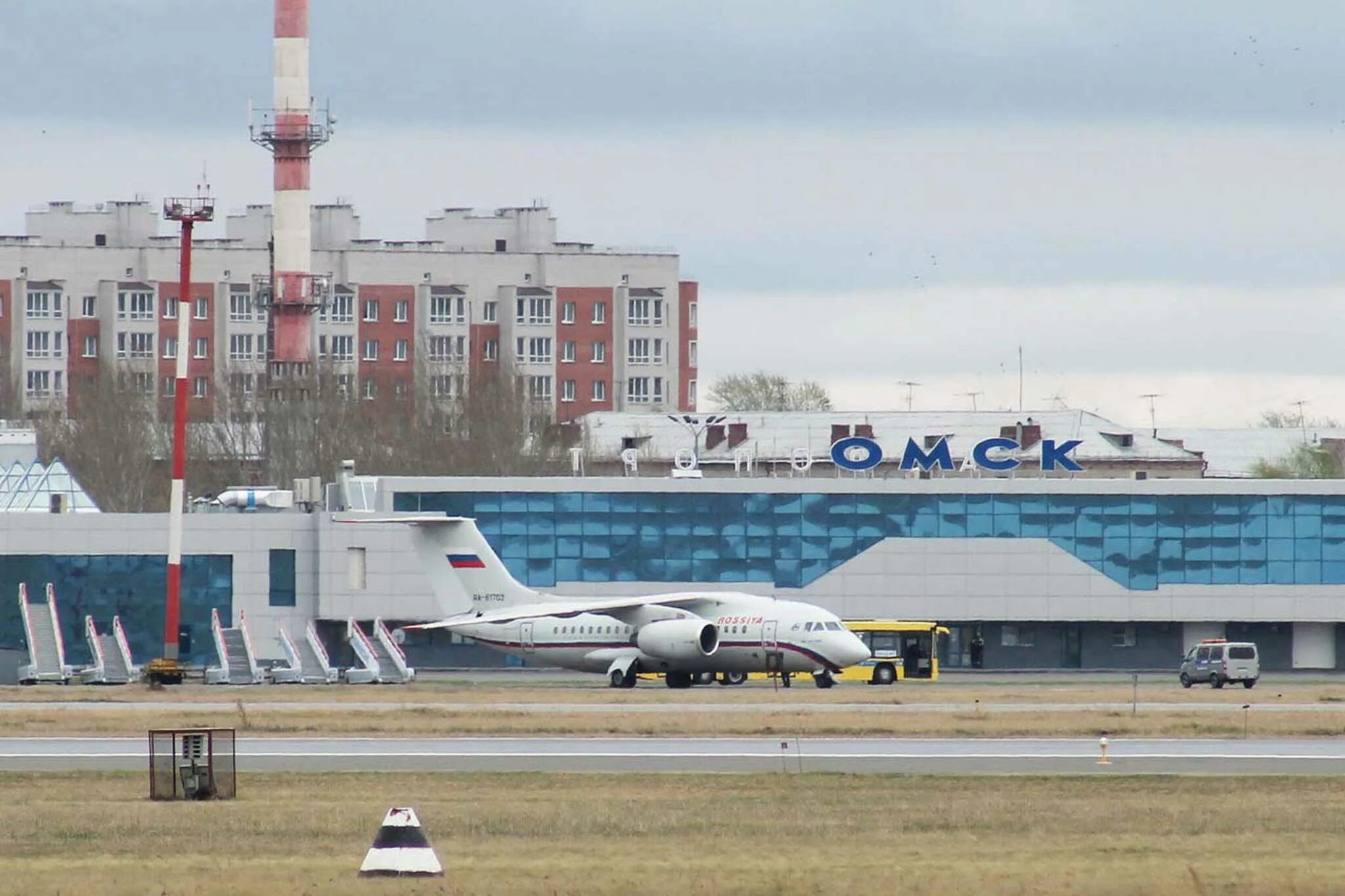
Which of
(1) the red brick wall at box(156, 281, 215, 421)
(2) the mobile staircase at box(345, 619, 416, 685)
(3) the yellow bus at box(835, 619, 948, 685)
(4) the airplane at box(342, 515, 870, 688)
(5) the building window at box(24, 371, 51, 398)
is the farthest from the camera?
(5) the building window at box(24, 371, 51, 398)

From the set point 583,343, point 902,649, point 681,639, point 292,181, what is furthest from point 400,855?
point 583,343

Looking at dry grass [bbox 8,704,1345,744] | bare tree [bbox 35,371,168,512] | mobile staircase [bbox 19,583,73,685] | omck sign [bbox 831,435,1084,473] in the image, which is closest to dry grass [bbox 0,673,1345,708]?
mobile staircase [bbox 19,583,73,685]

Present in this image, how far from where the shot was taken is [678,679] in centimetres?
7200

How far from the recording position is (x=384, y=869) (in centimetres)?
2570

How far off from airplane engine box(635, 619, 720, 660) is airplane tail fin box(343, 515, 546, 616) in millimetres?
5811

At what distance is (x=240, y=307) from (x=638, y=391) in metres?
30.4

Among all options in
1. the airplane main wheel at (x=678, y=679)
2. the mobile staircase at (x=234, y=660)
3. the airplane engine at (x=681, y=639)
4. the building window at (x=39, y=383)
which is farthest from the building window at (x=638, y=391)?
the airplane engine at (x=681, y=639)

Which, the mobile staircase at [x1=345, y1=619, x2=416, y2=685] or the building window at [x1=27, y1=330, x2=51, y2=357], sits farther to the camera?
the building window at [x1=27, y1=330, x2=51, y2=357]

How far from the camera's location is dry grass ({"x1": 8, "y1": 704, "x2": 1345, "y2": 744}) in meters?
48.7

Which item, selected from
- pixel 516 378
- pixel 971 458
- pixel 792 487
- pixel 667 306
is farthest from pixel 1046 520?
pixel 667 306

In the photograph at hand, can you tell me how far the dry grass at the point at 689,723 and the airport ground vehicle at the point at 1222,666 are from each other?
60.6ft

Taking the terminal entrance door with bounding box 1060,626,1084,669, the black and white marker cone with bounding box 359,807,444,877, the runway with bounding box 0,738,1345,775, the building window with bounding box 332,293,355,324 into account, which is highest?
the building window with bounding box 332,293,355,324

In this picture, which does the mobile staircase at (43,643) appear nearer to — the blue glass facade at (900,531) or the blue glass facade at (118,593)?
the blue glass facade at (118,593)

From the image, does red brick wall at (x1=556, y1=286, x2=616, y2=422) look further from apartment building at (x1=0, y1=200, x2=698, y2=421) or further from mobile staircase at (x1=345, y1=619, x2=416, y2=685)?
mobile staircase at (x1=345, y1=619, x2=416, y2=685)
